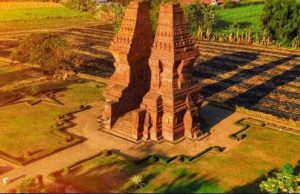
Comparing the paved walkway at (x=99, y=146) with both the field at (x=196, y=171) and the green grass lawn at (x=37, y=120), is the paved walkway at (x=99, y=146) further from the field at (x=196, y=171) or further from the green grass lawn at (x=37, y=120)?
the green grass lawn at (x=37, y=120)

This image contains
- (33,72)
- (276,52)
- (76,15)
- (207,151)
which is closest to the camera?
(207,151)

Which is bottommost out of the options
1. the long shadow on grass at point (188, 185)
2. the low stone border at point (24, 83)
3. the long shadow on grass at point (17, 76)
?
the long shadow on grass at point (188, 185)

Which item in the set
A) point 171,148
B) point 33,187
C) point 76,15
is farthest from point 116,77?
point 76,15

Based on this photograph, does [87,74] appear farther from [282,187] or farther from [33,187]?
[282,187]

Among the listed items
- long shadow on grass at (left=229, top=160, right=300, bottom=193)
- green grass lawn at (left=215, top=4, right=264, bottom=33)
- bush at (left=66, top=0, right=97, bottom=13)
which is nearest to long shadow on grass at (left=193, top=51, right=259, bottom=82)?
green grass lawn at (left=215, top=4, right=264, bottom=33)

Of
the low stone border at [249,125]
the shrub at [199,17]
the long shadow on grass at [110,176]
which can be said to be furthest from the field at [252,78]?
the long shadow on grass at [110,176]
